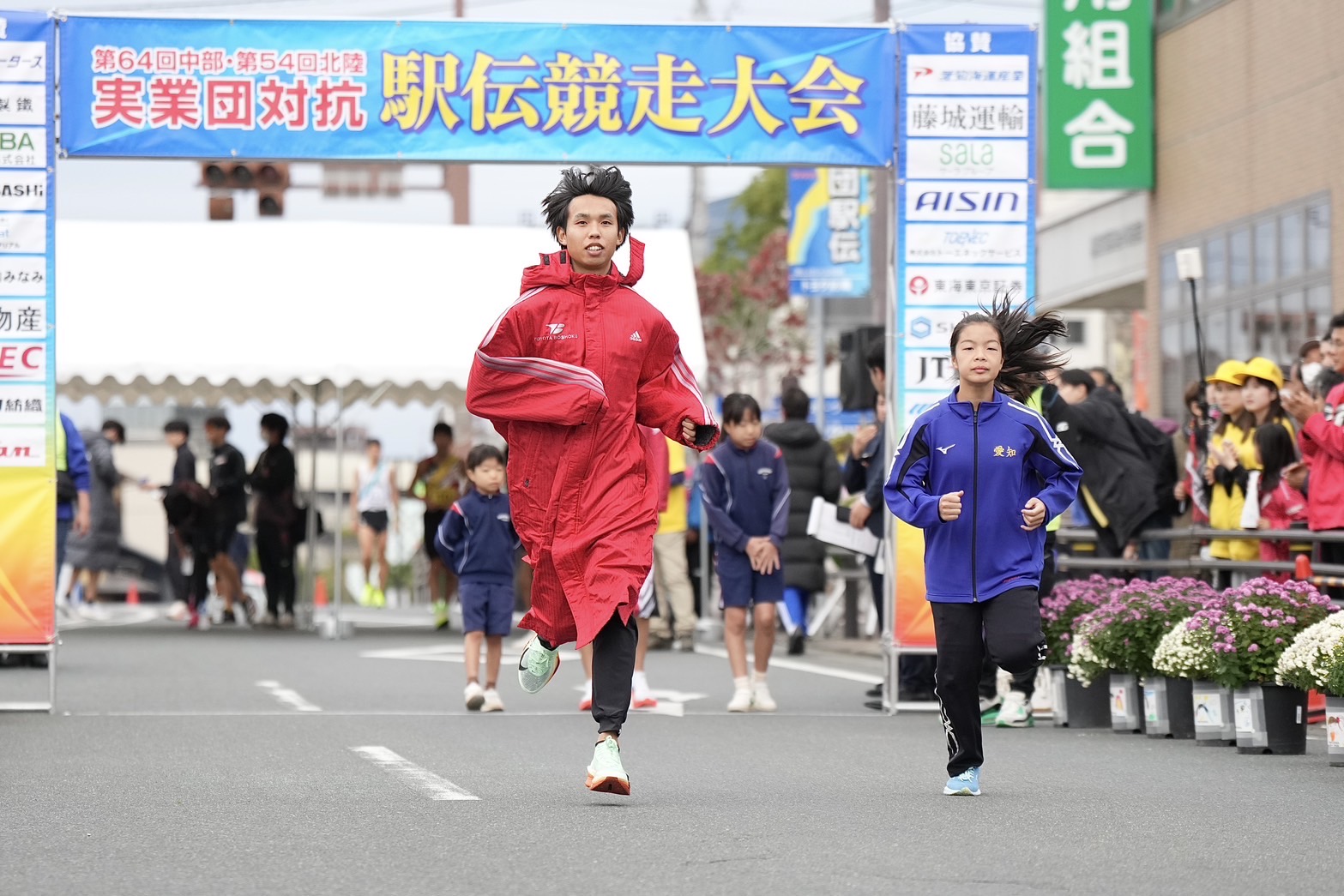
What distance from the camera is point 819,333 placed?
27.7m

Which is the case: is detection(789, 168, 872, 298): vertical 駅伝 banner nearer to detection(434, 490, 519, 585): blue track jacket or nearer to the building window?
the building window

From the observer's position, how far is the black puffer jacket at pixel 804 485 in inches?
632

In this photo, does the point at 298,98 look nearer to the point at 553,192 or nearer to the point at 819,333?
the point at 553,192

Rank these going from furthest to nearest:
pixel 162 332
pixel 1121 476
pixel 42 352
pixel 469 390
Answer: pixel 162 332 → pixel 1121 476 → pixel 42 352 → pixel 469 390

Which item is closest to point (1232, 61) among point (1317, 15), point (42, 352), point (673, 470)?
point (1317, 15)

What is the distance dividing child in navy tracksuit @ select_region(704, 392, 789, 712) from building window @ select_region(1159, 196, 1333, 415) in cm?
946

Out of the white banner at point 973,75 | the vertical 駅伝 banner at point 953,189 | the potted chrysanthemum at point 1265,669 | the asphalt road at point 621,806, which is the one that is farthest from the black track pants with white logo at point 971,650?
the white banner at point 973,75

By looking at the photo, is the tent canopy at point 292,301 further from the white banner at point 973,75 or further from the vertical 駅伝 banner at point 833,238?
the white banner at point 973,75

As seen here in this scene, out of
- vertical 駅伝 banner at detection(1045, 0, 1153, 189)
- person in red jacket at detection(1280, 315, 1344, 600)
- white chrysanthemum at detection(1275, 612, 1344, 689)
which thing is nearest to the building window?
vertical 駅伝 banner at detection(1045, 0, 1153, 189)

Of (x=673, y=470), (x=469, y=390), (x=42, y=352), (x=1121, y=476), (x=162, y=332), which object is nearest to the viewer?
(x=469, y=390)

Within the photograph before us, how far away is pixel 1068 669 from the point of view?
38.0 ft

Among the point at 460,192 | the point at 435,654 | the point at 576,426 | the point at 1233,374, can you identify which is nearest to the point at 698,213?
the point at 460,192

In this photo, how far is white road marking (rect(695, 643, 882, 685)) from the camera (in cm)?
1559

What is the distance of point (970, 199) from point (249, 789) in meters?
6.03
